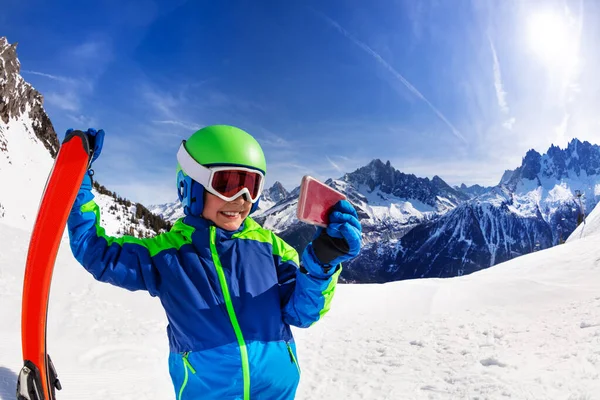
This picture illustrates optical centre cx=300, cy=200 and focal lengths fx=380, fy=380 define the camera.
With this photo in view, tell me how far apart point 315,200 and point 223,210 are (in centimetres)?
78

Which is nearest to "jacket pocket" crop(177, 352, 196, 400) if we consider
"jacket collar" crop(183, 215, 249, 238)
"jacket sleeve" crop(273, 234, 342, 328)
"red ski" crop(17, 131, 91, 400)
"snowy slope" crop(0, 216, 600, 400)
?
"jacket sleeve" crop(273, 234, 342, 328)

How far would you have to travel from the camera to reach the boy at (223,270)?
7.75 feet

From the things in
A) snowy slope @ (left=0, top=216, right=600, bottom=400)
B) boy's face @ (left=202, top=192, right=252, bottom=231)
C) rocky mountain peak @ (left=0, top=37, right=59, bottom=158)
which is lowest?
snowy slope @ (left=0, top=216, right=600, bottom=400)

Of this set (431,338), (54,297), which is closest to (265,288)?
(431,338)

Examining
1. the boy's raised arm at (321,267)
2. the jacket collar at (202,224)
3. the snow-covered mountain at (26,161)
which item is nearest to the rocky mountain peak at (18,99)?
the snow-covered mountain at (26,161)

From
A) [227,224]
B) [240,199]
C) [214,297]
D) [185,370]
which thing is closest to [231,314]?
[214,297]

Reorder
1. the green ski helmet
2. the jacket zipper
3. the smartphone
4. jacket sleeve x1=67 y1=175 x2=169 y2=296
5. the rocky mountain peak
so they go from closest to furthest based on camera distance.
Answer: the smartphone, the jacket zipper, jacket sleeve x1=67 y1=175 x2=169 y2=296, the green ski helmet, the rocky mountain peak

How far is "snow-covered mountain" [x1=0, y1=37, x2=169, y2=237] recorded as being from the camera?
28844mm

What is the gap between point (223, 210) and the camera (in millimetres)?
2697

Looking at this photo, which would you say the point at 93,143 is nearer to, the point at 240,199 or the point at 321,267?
the point at 240,199

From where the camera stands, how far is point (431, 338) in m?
8.36

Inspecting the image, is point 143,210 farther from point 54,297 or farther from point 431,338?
point 431,338

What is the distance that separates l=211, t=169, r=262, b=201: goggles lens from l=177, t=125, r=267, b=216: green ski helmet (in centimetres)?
2

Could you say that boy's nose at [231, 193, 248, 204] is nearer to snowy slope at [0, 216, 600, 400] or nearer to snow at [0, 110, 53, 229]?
snowy slope at [0, 216, 600, 400]
